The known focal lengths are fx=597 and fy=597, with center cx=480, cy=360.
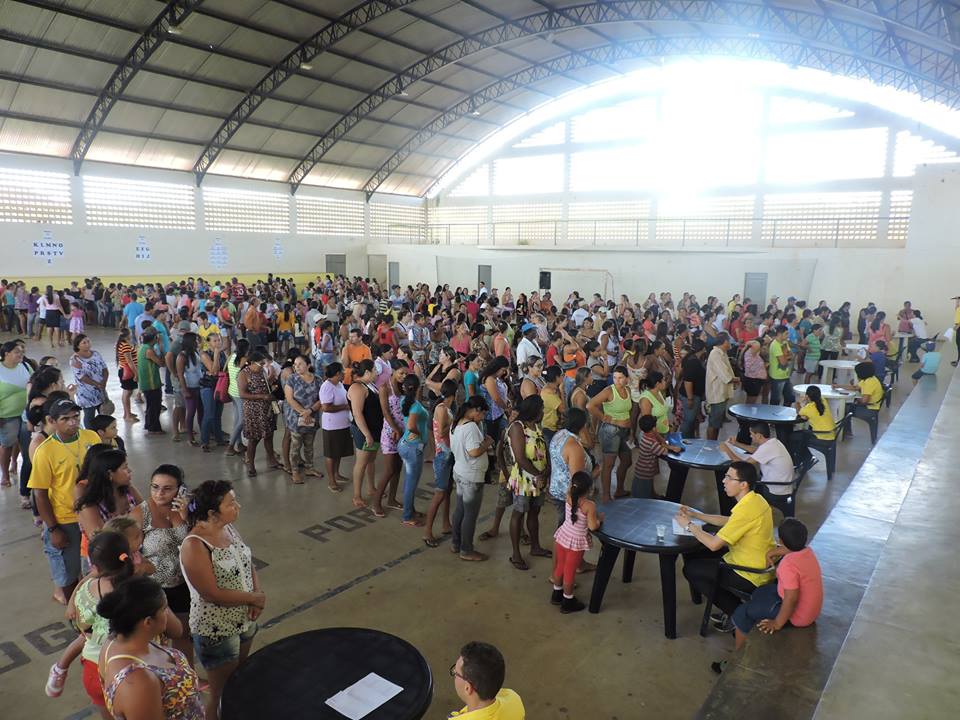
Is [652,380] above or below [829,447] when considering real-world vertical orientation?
above

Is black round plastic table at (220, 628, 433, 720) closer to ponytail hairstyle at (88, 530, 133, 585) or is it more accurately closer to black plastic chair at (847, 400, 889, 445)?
ponytail hairstyle at (88, 530, 133, 585)

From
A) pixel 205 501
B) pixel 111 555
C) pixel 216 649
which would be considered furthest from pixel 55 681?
pixel 205 501

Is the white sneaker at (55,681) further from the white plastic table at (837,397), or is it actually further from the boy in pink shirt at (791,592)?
the white plastic table at (837,397)

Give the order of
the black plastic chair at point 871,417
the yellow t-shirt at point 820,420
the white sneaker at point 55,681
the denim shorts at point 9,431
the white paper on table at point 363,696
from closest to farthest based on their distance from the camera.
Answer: the white paper on table at point 363,696, the white sneaker at point 55,681, the denim shorts at point 9,431, the yellow t-shirt at point 820,420, the black plastic chair at point 871,417

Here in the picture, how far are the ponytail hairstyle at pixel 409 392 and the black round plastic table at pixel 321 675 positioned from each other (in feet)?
8.73

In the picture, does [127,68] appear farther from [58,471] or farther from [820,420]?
[820,420]

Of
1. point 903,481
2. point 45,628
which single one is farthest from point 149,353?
point 903,481

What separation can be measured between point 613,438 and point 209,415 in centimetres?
501

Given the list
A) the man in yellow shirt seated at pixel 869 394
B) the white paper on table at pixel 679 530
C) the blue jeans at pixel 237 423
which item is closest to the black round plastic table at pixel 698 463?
the white paper on table at pixel 679 530

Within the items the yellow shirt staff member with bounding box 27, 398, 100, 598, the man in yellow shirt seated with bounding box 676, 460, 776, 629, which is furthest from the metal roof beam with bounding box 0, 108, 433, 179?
the man in yellow shirt seated with bounding box 676, 460, 776, 629

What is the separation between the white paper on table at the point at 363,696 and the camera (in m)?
2.43

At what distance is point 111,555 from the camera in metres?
2.45

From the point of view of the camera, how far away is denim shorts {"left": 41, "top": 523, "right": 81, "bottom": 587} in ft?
12.8

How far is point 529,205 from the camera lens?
1104 inches
